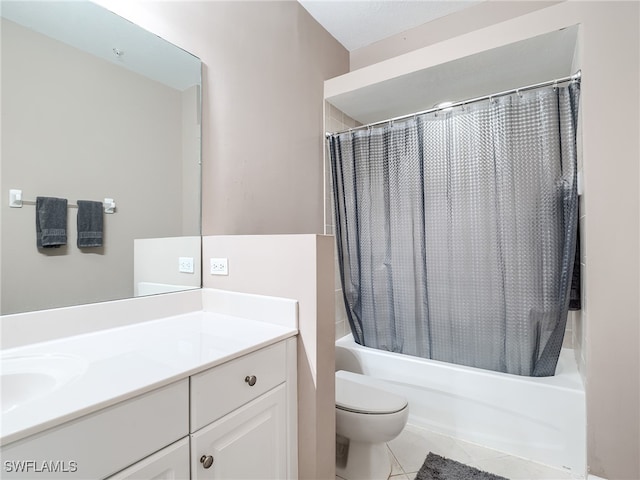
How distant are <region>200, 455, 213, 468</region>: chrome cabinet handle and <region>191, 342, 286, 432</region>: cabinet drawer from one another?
0.09m

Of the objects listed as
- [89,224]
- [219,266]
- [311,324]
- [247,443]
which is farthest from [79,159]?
[247,443]

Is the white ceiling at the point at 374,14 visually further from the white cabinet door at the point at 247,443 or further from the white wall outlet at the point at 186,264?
the white cabinet door at the point at 247,443

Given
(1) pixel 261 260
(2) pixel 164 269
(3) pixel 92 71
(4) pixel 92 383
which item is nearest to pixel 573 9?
(1) pixel 261 260

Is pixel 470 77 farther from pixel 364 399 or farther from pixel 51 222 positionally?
pixel 51 222

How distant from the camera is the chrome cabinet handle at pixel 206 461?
0.85 metres

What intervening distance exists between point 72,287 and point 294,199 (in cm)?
128

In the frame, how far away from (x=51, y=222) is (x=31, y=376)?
1.68 ft

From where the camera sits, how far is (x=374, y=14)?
7.46 ft

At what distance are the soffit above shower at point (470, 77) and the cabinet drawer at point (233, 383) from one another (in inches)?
75.1

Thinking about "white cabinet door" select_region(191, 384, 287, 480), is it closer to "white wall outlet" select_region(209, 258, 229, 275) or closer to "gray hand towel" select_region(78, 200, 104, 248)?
"white wall outlet" select_region(209, 258, 229, 275)

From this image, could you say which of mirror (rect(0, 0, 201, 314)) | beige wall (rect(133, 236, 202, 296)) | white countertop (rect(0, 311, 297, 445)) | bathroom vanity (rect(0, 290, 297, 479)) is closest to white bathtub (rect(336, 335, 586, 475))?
bathroom vanity (rect(0, 290, 297, 479))

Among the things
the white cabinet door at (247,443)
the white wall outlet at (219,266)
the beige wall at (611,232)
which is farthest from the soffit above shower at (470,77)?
the white cabinet door at (247,443)

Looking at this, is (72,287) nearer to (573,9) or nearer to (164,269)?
(164,269)

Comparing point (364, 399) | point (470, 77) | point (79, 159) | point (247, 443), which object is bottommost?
point (364, 399)
